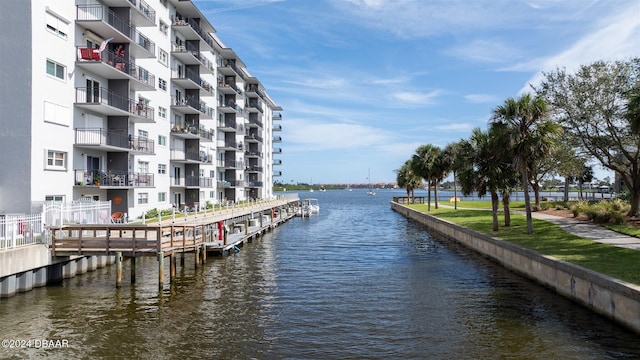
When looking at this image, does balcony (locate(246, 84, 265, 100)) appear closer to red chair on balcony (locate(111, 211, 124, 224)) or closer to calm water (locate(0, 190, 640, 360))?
red chair on balcony (locate(111, 211, 124, 224))

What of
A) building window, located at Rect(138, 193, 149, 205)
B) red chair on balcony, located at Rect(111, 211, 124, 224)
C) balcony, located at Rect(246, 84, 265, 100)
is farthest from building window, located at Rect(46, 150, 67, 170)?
balcony, located at Rect(246, 84, 265, 100)

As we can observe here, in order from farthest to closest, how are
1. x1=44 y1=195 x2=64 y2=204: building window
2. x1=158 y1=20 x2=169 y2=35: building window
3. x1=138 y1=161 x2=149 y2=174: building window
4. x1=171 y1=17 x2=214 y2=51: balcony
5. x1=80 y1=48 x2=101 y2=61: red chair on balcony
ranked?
x1=171 y1=17 x2=214 y2=51: balcony → x1=158 y1=20 x2=169 y2=35: building window → x1=138 y1=161 x2=149 y2=174: building window → x1=80 y1=48 x2=101 y2=61: red chair on balcony → x1=44 y1=195 x2=64 y2=204: building window

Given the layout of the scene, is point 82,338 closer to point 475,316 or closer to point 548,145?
point 475,316

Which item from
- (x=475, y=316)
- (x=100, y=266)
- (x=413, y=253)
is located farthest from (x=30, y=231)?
(x=413, y=253)

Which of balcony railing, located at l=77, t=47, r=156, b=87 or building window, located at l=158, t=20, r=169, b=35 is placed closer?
balcony railing, located at l=77, t=47, r=156, b=87

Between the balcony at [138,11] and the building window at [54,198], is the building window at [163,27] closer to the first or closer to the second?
the balcony at [138,11]

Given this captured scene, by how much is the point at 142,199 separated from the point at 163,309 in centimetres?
2400

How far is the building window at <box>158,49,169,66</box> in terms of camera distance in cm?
4414

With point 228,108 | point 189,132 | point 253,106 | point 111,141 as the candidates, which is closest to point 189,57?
point 189,132

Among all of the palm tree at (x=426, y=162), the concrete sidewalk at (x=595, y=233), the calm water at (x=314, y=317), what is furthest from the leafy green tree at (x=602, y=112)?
the palm tree at (x=426, y=162)

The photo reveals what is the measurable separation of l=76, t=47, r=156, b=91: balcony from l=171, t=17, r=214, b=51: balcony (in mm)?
10573

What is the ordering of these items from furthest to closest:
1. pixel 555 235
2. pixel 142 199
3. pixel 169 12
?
pixel 169 12
pixel 142 199
pixel 555 235

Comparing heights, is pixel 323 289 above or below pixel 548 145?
below

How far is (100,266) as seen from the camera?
25578mm
